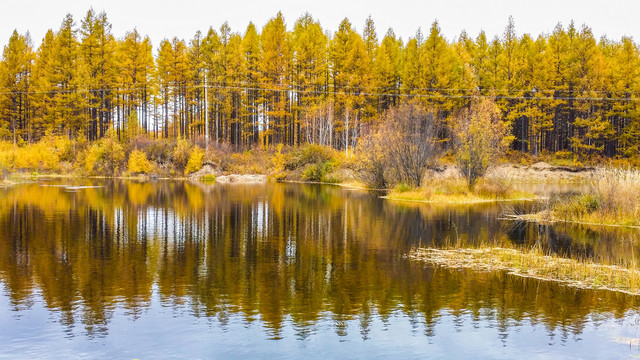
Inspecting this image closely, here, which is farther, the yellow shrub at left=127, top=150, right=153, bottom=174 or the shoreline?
the yellow shrub at left=127, top=150, right=153, bottom=174

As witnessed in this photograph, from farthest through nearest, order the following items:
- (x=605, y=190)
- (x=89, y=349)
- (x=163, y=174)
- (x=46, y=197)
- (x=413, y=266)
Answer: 1. (x=163, y=174)
2. (x=46, y=197)
3. (x=605, y=190)
4. (x=413, y=266)
5. (x=89, y=349)

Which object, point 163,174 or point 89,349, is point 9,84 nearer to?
point 163,174

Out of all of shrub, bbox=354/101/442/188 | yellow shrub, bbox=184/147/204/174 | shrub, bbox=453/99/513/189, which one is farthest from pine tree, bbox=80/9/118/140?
shrub, bbox=453/99/513/189

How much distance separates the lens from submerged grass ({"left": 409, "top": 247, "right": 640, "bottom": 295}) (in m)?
12.5

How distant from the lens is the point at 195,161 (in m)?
60.8

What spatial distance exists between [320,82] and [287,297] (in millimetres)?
60771

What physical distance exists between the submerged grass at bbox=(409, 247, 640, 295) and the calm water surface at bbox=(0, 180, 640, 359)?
69cm

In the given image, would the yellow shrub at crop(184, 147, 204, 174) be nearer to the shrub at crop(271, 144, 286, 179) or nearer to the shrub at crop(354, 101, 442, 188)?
the shrub at crop(271, 144, 286, 179)

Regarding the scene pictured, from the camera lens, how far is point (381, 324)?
9500 mm

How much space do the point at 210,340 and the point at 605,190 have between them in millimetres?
19886

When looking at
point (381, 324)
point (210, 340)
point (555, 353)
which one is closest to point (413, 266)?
point (381, 324)

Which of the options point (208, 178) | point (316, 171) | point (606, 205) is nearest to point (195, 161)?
point (208, 178)

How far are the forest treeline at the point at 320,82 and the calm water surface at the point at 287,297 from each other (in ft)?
145

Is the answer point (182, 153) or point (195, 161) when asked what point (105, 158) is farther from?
point (195, 161)
